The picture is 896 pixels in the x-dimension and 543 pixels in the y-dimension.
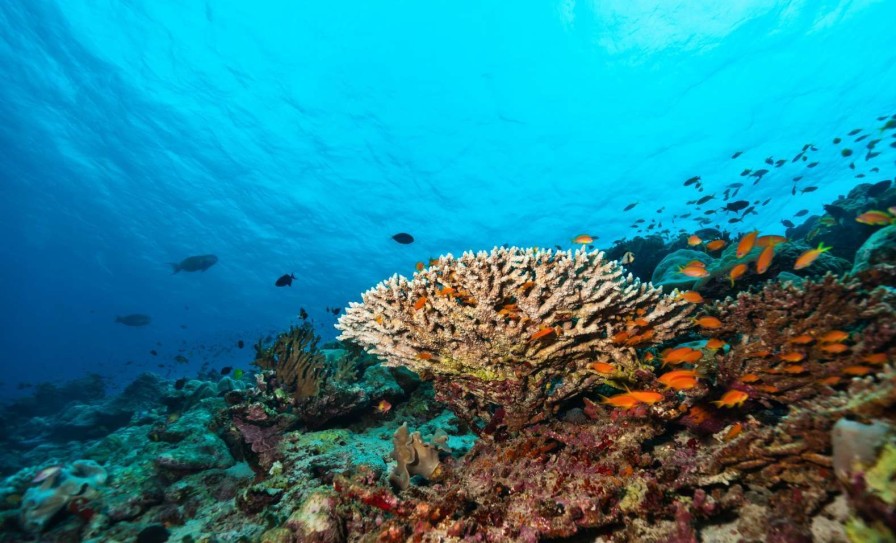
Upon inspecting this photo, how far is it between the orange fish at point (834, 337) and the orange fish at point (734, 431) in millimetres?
1009

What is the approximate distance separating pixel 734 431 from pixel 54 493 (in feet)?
26.6

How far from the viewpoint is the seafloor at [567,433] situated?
7.80ft

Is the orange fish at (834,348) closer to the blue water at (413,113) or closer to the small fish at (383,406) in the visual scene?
the small fish at (383,406)

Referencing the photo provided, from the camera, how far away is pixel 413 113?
25656mm

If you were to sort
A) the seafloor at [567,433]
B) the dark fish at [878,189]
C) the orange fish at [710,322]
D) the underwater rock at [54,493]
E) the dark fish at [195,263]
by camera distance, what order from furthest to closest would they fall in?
the dark fish at [195,263]
the dark fish at [878,189]
the underwater rock at [54,493]
the orange fish at [710,322]
the seafloor at [567,433]

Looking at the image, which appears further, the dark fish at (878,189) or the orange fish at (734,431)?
the dark fish at (878,189)

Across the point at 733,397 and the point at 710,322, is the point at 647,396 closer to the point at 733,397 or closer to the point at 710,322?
the point at 733,397

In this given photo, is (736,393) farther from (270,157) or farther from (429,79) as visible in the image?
(270,157)

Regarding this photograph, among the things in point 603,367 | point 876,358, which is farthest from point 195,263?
point 876,358

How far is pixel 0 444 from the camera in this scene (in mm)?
13773

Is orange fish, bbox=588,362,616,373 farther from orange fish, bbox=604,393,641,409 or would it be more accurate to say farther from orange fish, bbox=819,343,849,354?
orange fish, bbox=819,343,849,354

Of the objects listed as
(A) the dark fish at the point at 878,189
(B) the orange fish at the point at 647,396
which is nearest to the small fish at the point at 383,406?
(B) the orange fish at the point at 647,396

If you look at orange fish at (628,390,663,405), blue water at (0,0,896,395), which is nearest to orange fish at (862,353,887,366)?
orange fish at (628,390,663,405)

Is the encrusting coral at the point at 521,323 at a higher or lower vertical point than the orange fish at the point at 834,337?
higher
